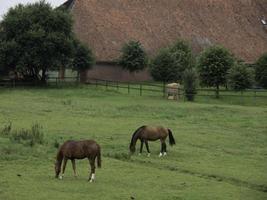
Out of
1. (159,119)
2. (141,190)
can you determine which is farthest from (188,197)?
(159,119)

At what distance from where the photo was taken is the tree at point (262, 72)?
65312mm

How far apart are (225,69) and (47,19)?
17.6 meters

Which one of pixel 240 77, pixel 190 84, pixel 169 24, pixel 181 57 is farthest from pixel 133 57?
pixel 169 24

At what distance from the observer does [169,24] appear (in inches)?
3120

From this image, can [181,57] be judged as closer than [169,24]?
Yes

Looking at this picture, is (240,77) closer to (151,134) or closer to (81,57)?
(81,57)

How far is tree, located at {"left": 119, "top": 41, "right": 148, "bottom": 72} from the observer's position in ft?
216

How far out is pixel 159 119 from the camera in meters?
40.1

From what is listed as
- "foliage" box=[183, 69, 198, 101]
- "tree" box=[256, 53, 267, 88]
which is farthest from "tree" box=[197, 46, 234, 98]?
"tree" box=[256, 53, 267, 88]

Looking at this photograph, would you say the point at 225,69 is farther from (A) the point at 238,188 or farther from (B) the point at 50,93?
(A) the point at 238,188

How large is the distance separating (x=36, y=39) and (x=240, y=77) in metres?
19.3

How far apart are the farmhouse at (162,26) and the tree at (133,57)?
3.31m

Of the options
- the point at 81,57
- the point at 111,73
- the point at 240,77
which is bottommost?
the point at 240,77

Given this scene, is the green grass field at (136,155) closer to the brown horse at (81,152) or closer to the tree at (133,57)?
the brown horse at (81,152)
